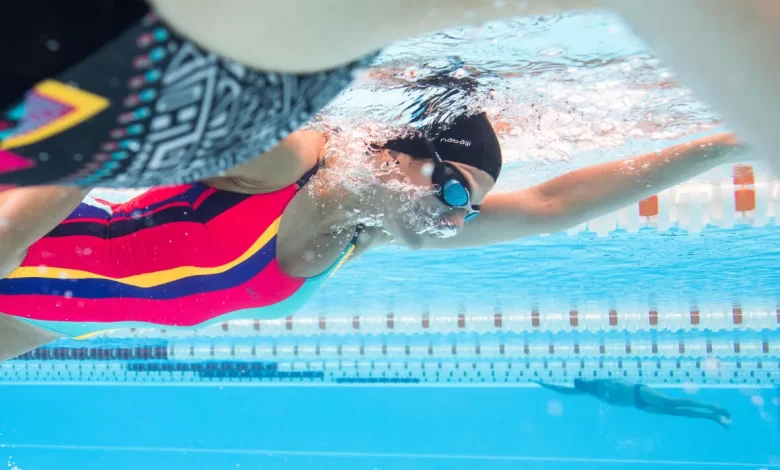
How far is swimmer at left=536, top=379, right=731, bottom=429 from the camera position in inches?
348

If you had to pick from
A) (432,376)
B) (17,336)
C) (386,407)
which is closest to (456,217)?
(17,336)

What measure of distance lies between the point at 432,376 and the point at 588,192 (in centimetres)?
709

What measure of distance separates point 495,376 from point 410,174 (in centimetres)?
749

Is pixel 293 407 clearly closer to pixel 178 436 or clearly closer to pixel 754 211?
pixel 178 436

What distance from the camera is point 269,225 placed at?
2418mm

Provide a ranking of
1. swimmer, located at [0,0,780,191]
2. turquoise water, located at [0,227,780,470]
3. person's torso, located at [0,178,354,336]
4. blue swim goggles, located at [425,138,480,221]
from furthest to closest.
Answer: turquoise water, located at [0,227,780,470] < blue swim goggles, located at [425,138,480,221] < person's torso, located at [0,178,354,336] < swimmer, located at [0,0,780,191]

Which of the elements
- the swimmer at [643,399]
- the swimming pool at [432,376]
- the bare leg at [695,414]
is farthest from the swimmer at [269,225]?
the bare leg at [695,414]

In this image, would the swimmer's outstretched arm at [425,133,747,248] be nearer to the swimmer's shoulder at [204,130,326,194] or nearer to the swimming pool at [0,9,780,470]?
the swimmer's shoulder at [204,130,326,194]

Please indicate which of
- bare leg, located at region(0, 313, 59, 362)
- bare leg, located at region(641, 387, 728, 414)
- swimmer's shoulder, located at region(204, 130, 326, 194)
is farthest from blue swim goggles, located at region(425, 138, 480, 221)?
bare leg, located at region(641, 387, 728, 414)

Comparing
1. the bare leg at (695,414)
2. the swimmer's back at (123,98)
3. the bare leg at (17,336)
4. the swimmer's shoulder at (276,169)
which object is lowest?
the bare leg at (695,414)

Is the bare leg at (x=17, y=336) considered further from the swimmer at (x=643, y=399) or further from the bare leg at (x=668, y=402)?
the bare leg at (x=668, y=402)

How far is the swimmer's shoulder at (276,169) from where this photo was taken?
2070 mm

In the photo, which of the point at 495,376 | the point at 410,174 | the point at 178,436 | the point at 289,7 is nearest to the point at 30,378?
the point at 178,436

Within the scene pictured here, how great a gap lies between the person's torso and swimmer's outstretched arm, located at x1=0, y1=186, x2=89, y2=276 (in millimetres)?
868
